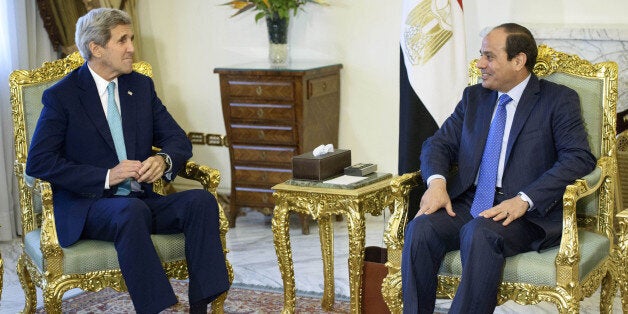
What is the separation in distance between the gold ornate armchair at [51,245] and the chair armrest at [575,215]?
4.72ft

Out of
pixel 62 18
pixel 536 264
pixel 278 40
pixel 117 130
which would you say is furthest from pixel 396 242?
pixel 62 18

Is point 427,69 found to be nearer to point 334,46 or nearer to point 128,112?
point 334,46

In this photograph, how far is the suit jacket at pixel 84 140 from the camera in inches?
152

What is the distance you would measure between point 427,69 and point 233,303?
5.37 feet

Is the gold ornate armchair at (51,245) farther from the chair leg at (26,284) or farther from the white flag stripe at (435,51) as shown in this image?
the white flag stripe at (435,51)

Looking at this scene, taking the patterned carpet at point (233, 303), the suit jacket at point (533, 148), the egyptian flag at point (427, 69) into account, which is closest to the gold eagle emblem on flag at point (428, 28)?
the egyptian flag at point (427, 69)

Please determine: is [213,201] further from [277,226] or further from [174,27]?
[174,27]

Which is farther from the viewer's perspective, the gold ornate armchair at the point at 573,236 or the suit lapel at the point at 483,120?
the suit lapel at the point at 483,120

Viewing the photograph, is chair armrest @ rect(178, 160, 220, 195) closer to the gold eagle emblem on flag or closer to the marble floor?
the marble floor

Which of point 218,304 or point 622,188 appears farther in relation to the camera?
point 622,188

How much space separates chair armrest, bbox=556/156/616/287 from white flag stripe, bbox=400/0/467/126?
4.57 feet

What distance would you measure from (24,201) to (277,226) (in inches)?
44.5

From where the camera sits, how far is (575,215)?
11.5 feet

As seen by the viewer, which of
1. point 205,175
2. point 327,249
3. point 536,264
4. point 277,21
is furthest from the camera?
point 277,21
